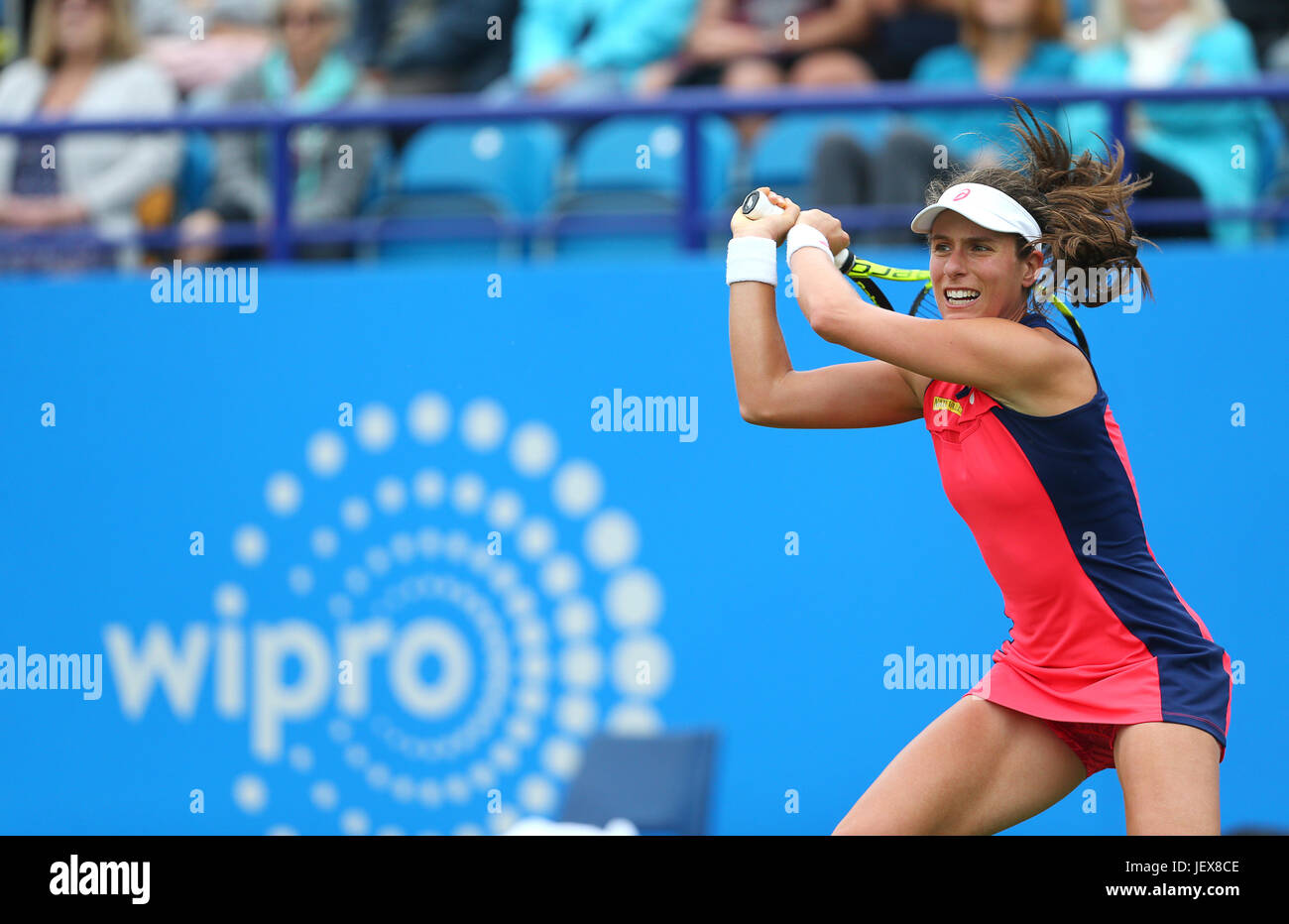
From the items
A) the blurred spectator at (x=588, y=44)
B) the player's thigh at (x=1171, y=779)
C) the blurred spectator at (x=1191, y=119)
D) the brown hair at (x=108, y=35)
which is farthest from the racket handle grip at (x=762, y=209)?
the brown hair at (x=108, y=35)

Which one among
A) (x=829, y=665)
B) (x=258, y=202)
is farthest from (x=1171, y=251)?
(x=258, y=202)

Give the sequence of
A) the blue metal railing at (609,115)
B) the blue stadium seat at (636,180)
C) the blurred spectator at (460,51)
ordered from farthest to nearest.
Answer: the blurred spectator at (460,51), the blue stadium seat at (636,180), the blue metal railing at (609,115)

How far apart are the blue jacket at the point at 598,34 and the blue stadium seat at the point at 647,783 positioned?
2.70m

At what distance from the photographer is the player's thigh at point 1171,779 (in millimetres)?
2850

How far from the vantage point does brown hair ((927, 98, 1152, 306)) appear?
10.0 ft

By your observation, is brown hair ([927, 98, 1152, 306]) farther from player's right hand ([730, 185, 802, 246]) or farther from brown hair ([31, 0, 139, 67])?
brown hair ([31, 0, 139, 67])

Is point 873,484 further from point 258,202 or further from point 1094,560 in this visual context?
point 258,202

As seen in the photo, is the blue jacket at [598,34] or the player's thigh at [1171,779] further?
the blue jacket at [598,34]

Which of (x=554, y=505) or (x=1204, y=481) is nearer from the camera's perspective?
(x=1204, y=481)

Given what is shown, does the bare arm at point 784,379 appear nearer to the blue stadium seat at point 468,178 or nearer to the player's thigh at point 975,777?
the player's thigh at point 975,777

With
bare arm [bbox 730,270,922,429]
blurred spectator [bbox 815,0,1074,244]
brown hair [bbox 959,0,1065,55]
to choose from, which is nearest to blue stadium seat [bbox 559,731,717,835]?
blurred spectator [bbox 815,0,1074,244]

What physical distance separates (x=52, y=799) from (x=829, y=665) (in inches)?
115

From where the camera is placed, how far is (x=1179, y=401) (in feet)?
16.5

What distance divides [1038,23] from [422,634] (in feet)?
10.3
